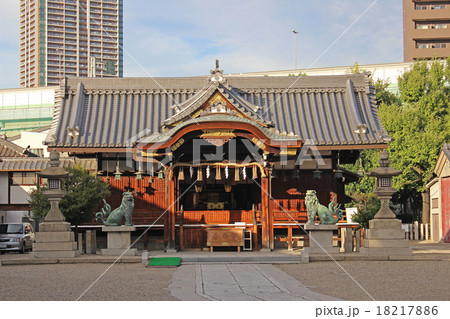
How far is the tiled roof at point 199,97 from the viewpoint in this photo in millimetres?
28016

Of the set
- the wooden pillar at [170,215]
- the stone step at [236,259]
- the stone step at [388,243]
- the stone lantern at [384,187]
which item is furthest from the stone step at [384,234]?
the wooden pillar at [170,215]

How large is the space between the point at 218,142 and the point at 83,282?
36.1 feet

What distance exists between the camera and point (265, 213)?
2517 cm

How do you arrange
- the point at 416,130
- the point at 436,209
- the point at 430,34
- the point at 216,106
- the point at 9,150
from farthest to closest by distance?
the point at 430,34
the point at 9,150
the point at 416,130
the point at 436,209
the point at 216,106

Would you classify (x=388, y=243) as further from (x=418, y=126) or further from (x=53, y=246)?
(x=418, y=126)

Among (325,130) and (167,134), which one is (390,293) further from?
(325,130)

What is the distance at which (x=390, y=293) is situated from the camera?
479 inches

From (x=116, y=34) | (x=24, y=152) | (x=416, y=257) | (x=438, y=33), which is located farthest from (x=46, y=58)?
(x=416, y=257)

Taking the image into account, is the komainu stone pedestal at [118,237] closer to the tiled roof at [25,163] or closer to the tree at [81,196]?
the tree at [81,196]

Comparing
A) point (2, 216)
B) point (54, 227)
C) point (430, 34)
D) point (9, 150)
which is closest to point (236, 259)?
point (54, 227)

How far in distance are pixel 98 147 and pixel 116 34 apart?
5765 inches

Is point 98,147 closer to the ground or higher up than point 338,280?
higher up

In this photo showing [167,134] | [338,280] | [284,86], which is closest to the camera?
[338,280]

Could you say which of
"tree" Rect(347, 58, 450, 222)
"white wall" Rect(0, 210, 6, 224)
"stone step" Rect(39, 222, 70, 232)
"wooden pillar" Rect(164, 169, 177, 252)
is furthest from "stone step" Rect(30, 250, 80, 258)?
"tree" Rect(347, 58, 450, 222)
